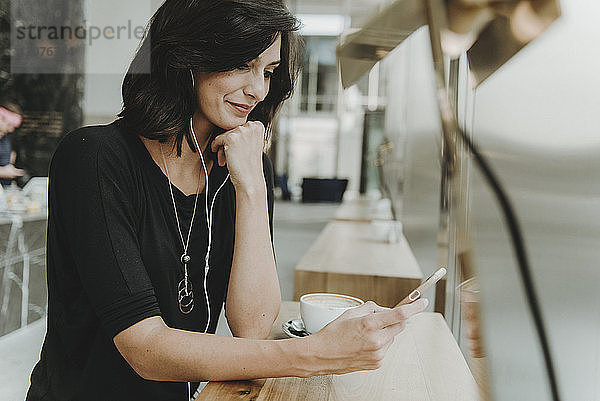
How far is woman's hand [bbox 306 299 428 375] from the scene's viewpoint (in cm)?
63

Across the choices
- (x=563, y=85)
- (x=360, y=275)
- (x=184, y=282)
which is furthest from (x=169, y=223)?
(x=360, y=275)

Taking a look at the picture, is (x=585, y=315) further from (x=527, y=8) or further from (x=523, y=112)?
(x=527, y=8)

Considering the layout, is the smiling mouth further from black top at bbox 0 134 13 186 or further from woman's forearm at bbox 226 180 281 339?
black top at bbox 0 134 13 186

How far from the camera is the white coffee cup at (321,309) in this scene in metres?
0.79

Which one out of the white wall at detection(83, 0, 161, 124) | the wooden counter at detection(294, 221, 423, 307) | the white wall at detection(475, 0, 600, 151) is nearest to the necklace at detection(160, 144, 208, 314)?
the white wall at detection(475, 0, 600, 151)

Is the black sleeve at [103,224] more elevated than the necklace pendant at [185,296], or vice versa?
the black sleeve at [103,224]

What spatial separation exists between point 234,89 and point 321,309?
1.38ft

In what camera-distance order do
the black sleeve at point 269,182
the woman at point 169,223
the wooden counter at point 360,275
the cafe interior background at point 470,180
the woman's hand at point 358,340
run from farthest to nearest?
the wooden counter at point 360,275
the black sleeve at point 269,182
the woman at point 169,223
the woman's hand at point 358,340
the cafe interior background at point 470,180

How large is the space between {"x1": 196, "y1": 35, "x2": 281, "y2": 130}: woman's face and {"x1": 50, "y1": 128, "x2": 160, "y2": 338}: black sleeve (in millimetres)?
182

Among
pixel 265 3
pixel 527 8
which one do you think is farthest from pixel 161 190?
pixel 527 8

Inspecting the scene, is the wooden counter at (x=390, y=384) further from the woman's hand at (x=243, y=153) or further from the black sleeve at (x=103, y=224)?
the woman's hand at (x=243, y=153)

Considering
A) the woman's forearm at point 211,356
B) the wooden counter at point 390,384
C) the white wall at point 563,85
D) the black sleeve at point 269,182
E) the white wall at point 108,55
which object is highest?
the white wall at point 108,55

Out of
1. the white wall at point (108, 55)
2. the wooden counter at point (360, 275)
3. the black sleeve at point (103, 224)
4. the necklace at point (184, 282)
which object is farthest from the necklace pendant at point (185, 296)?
the white wall at point (108, 55)

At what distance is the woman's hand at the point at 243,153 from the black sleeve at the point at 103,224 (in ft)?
0.57
